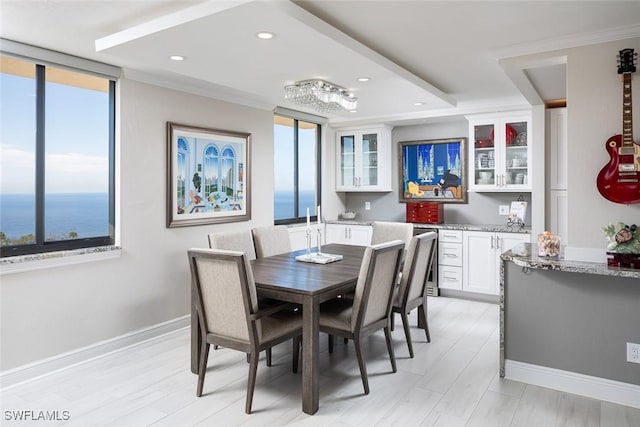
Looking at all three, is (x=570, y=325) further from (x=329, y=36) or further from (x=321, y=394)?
(x=329, y=36)

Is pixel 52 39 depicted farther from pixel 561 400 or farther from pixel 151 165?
pixel 561 400

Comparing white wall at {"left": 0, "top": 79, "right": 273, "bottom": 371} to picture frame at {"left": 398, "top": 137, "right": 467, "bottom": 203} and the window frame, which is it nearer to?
the window frame

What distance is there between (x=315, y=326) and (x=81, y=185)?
7.31 ft

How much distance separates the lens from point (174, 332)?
4012 millimetres

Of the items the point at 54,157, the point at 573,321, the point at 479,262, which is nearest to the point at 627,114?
the point at 573,321

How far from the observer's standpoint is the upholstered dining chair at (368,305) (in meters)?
2.79

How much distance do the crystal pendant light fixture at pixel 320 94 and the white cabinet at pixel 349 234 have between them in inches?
91.8

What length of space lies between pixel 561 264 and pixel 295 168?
3755 millimetres

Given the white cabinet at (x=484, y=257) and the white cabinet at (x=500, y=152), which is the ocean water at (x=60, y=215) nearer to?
the white cabinet at (x=484, y=257)

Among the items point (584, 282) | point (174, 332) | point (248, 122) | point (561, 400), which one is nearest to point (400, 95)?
point (248, 122)

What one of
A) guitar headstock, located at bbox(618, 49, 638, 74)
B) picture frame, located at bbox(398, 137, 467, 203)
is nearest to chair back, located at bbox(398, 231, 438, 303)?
guitar headstock, located at bbox(618, 49, 638, 74)

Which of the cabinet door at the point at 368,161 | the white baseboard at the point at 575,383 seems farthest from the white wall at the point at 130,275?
the white baseboard at the point at 575,383

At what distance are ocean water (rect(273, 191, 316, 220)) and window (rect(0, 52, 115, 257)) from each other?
2.22 metres

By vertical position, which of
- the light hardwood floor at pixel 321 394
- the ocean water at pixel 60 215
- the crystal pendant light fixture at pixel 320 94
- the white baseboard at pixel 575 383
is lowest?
the light hardwood floor at pixel 321 394
